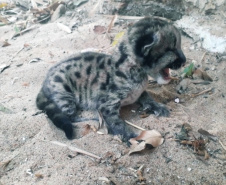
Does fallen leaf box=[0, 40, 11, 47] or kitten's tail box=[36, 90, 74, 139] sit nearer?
kitten's tail box=[36, 90, 74, 139]

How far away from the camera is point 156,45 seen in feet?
13.1

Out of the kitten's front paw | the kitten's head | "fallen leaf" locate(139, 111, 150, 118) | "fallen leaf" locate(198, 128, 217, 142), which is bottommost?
"fallen leaf" locate(139, 111, 150, 118)

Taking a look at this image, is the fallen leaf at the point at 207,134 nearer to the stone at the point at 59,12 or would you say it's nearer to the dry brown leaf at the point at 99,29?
the dry brown leaf at the point at 99,29

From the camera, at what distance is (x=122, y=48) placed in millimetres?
4320

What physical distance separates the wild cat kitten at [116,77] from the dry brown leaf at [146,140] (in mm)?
141

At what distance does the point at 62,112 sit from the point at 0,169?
1.17m

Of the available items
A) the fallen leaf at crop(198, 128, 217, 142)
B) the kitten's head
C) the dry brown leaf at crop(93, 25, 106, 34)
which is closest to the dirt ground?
the fallen leaf at crop(198, 128, 217, 142)

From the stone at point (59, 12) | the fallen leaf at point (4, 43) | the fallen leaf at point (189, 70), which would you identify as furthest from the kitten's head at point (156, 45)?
the stone at point (59, 12)

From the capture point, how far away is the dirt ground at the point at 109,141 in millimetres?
3258

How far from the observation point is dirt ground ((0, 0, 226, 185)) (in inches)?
128

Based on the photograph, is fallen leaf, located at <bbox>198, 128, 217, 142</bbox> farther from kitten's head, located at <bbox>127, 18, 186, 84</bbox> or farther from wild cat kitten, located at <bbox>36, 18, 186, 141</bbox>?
kitten's head, located at <bbox>127, 18, 186, 84</bbox>

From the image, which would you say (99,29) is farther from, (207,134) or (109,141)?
(207,134)

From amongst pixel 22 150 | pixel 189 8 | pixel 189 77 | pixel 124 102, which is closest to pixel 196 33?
pixel 189 8

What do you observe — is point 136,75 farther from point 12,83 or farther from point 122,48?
point 12,83
